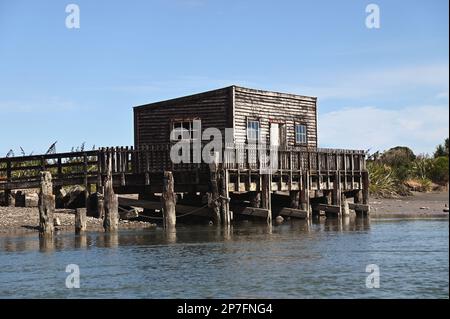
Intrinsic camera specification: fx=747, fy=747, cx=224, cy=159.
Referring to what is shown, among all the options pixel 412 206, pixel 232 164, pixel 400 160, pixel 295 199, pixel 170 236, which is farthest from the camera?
pixel 400 160

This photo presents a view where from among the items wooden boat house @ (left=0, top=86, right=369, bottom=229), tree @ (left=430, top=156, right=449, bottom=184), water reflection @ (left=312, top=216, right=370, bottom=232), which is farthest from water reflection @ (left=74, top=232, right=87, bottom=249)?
tree @ (left=430, top=156, right=449, bottom=184)

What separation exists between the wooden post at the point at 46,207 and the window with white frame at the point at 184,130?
30.6ft

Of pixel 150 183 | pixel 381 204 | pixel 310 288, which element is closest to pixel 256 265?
pixel 310 288

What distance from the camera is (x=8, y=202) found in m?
35.3

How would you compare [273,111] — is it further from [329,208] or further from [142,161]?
[142,161]

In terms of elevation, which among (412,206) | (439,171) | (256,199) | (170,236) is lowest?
(170,236)

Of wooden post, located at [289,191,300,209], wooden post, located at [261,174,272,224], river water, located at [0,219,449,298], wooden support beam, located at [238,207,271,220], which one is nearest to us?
river water, located at [0,219,449,298]

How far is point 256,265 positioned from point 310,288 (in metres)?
3.74

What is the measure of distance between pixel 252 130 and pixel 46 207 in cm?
1239

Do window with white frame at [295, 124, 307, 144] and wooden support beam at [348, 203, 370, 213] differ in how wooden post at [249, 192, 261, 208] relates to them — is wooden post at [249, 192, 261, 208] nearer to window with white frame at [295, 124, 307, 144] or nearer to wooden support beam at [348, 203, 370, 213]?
window with white frame at [295, 124, 307, 144]

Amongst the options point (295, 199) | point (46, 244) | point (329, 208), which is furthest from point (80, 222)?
point (329, 208)

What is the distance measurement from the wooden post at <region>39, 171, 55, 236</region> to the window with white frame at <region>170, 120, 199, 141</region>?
30.6 ft

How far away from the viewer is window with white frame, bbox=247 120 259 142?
37109mm

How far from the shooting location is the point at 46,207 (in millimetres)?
28609
